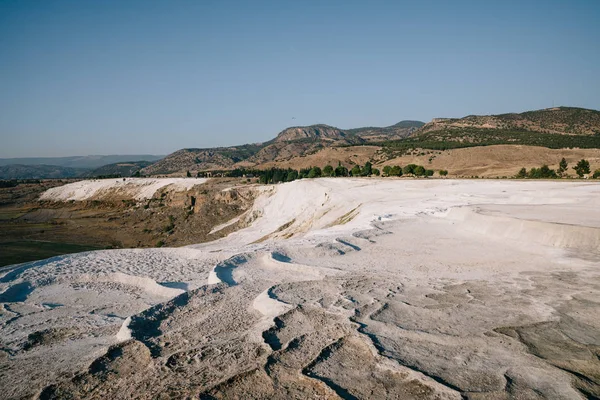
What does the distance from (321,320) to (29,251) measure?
99.7 ft

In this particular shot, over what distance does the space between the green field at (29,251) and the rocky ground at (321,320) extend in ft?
53.9

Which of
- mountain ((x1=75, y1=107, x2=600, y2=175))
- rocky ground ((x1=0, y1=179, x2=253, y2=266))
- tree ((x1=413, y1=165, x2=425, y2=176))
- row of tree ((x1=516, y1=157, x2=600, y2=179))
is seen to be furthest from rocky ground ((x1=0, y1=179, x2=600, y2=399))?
mountain ((x1=75, y1=107, x2=600, y2=175))

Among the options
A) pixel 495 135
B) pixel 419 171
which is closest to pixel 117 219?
pixel 419 171

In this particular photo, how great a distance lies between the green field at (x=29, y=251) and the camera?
26.0m

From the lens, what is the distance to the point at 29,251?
29.5m

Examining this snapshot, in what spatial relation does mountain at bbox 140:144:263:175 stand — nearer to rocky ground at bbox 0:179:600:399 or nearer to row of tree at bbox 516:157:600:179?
row of tree at bbox 516:157:600:179

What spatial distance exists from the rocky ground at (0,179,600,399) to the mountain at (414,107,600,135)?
318 ft

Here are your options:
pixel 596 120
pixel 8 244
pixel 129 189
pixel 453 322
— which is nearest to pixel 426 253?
pixel 453 322

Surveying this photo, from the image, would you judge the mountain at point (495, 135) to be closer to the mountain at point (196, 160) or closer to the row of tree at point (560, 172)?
the row of tree at point (560, 172)

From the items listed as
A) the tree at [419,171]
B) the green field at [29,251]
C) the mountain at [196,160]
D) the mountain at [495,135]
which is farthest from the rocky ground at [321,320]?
the mountain at [196,160]

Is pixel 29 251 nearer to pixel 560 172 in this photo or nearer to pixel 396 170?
pixel 396 170

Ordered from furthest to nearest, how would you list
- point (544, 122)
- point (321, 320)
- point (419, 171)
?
point (544, 122), point (419, 171), point (321, 320)

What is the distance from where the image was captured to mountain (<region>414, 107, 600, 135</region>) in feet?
303

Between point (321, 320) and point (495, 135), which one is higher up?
point (495, 135)
